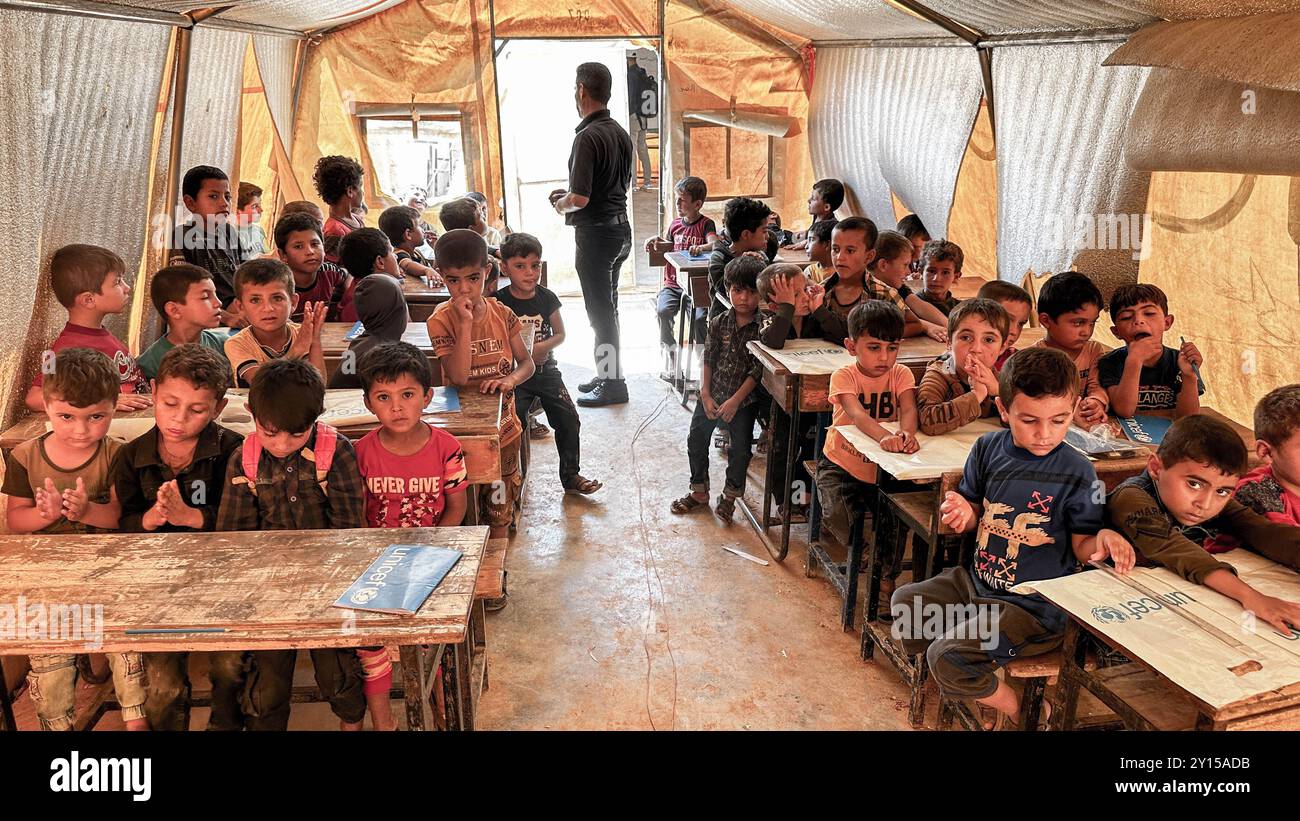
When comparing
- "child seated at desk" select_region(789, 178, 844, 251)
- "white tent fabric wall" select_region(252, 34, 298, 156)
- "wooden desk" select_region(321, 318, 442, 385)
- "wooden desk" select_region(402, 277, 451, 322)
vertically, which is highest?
"white tent fabric wall" select_region(252, 34, 298, 156)

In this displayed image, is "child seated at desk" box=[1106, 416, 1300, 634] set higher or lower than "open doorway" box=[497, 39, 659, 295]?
lower

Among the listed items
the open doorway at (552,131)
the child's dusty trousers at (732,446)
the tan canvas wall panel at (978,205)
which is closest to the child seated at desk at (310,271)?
the child's dusty trousers at (732,446)

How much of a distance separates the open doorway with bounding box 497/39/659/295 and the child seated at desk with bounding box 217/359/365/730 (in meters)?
6.45

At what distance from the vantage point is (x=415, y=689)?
230cm

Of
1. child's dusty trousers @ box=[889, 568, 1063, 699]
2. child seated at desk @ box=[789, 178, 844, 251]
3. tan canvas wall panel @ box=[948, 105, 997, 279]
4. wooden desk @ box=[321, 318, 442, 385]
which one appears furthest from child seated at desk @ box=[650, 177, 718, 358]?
child's dusty trousers @ box=[889, 568, 1063, 699]

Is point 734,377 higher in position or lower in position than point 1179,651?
higher

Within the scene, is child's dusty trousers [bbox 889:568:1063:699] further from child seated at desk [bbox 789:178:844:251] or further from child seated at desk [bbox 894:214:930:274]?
child seated at desk [bbox 789:178:844:251]

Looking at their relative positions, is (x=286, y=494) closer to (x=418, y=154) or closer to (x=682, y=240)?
(x=682, y=240)

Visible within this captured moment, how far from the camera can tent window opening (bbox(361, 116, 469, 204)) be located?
8453 mm

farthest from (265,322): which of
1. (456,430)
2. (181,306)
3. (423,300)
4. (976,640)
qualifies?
(976,640)

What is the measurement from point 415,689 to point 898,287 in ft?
10.6

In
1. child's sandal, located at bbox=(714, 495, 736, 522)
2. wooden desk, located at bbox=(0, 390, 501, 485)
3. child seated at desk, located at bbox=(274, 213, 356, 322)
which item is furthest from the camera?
child's sandal, located at bbox=(714, 495, 736, 522)

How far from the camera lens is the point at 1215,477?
2.36 meters

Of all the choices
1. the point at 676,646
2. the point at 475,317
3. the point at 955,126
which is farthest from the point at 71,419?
the point at 955,126
